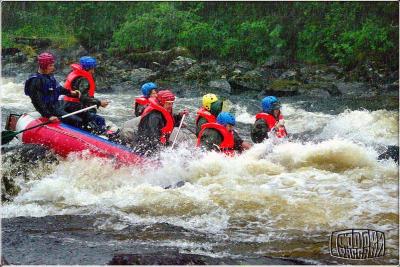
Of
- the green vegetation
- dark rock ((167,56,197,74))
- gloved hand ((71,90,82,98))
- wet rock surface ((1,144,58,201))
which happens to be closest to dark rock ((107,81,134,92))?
dark rock ((167,56,197,74))

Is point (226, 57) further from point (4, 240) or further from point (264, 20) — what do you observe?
point (4, 240)

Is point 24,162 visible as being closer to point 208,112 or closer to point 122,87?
point 208,112

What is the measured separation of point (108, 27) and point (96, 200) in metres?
19.1

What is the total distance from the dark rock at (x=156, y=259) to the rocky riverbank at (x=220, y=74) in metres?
11.3

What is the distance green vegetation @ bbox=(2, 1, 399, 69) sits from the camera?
17.6 meters

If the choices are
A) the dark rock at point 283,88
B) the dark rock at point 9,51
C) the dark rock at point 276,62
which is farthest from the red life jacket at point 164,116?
the dark rock at point 9,51

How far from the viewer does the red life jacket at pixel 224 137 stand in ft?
26.1

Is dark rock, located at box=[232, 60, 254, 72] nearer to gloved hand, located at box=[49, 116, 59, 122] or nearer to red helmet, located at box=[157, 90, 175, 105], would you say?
red helmet, located at box=[157, 90, 175, 105]

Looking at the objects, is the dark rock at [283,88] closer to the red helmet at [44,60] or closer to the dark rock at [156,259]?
the red helmet at [44,60]

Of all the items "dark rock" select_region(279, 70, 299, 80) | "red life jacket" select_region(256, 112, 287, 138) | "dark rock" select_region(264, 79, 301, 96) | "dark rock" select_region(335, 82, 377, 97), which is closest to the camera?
"red life jacket" select_region(256, 112, 287, 138)

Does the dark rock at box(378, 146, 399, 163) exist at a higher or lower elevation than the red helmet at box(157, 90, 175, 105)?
lower

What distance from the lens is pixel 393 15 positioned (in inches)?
690

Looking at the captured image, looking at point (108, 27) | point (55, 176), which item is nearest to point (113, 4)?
point (108, 27)

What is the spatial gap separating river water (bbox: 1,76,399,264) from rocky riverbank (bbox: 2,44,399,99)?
7.93m
